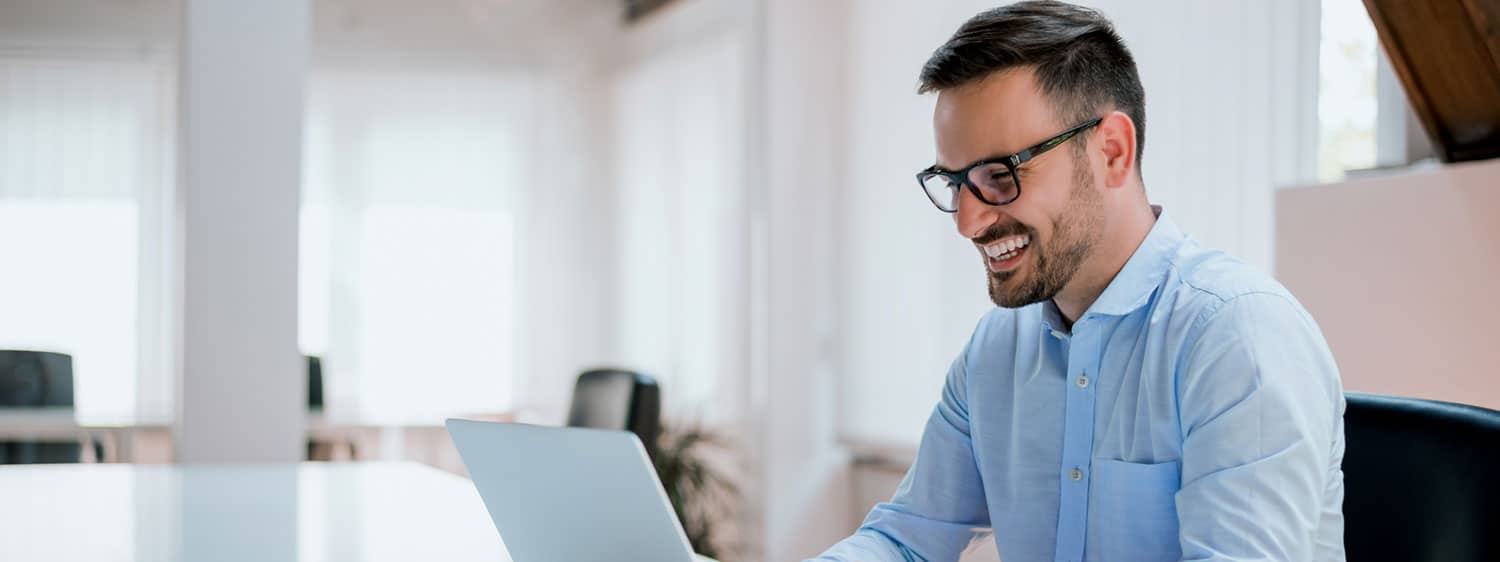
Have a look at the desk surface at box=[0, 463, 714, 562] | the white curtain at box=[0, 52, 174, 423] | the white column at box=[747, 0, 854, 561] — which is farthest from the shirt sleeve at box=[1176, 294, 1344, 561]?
the white curtain at box=[0, 52, 174, 423]

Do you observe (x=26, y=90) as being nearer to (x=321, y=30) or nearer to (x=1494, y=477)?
(x=321, y=30)

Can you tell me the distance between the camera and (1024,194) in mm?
1465

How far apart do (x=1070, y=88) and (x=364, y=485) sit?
1454 mm

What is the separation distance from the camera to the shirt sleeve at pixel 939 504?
1634mm

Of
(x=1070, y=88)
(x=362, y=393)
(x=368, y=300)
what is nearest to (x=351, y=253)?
(x=368, y=300)

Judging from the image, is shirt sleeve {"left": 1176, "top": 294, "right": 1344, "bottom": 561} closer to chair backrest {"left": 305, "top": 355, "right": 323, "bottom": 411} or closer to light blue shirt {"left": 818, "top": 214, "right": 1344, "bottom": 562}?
light blue shirt {"left": 818, "top": 214, "right": 1344, "bottom": 562}

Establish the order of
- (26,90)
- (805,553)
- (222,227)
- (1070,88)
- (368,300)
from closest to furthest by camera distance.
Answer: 1. (1070,88)
2. (222,227)
3. (805,553)
4. (26,90)
5. (368,300)

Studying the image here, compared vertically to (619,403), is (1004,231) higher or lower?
higher

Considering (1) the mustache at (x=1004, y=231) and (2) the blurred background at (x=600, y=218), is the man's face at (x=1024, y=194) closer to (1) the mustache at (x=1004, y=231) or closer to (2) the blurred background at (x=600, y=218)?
(1) the mustache at (x=1004, y=231)

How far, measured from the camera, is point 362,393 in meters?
6.08

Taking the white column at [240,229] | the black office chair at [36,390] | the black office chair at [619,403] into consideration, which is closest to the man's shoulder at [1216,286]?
the black office chair at [619,403]

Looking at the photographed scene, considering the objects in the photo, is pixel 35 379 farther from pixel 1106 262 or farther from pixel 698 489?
pixel 1106 262

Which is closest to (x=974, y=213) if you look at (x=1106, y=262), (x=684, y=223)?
(x=1106, y=262)

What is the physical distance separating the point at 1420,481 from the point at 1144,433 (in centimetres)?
27
